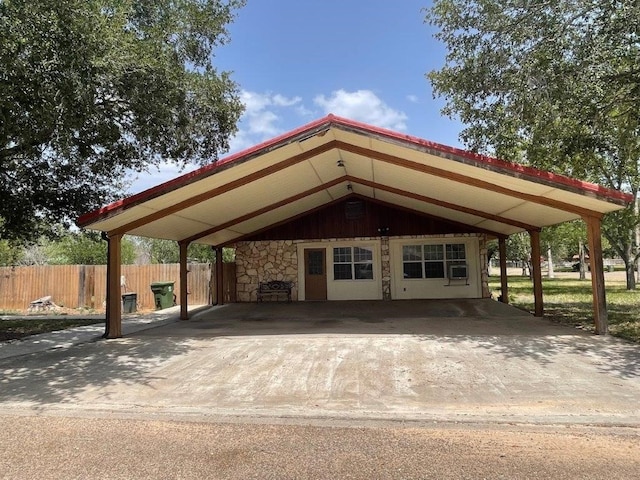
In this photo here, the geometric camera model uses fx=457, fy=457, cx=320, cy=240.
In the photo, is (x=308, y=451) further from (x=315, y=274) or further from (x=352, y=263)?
(x=315, y=274)

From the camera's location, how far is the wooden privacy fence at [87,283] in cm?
1712

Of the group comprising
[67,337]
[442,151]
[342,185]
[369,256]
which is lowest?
[67,337]

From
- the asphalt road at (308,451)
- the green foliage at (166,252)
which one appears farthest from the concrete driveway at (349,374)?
the green foliage at (166,252)

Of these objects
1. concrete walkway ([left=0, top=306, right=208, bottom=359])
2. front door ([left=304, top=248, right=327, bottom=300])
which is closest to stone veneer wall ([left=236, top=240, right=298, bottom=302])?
front door ([left=304, top=248, right=327, bottom=300])

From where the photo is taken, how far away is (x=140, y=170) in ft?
36.2

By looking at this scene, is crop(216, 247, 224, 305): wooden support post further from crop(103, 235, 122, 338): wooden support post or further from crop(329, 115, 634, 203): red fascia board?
crop(329, 115, 634, 203): red fascia board

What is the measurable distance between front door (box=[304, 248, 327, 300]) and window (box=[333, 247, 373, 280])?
445mm

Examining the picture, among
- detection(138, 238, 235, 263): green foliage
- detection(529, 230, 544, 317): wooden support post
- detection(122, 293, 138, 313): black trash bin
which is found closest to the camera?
detection(529, 230, 544, 317): wooden support post

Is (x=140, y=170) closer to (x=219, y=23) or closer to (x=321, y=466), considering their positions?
(x=219, y=23)

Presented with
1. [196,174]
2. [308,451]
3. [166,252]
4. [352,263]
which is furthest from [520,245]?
[308,451]

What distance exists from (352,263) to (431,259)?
9.25 ft

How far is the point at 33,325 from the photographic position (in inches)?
464

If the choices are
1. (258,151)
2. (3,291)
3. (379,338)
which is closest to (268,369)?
(379,338)

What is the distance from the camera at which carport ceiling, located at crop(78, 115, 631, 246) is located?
754 centimetres
